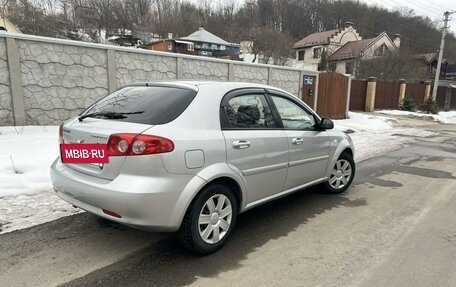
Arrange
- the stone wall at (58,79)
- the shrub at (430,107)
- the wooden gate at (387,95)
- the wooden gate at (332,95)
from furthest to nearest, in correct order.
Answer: the shrub at (430,107) < the wooden gate at (387,95) < the wooden gate at (332,95) < the stone wall at (58,79)

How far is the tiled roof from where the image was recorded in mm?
49575

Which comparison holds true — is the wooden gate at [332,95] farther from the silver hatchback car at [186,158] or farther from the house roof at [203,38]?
the house roof at [203,38]

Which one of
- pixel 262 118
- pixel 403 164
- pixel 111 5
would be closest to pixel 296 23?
pixel 111 5

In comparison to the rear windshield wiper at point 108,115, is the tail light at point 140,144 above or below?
below

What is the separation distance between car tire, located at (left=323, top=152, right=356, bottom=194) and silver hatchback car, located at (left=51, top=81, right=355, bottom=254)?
1.17 meters

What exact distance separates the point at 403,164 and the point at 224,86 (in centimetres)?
576

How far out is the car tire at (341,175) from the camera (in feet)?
17.3

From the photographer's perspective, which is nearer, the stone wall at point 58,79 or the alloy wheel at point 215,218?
the alloy wheel at point 215,218

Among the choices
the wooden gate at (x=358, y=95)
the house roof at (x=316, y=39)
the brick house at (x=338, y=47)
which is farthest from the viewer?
the house roof at (x=316, y=39)

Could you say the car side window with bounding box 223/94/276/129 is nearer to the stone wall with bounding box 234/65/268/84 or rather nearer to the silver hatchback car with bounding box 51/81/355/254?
the silver hatchback car with bounding box 51/81/355/254

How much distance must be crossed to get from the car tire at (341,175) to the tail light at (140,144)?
301 centimetres

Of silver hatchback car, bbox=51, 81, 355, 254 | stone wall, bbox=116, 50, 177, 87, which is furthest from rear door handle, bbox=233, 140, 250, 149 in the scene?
stone wall, bbox=116, 50, 177, 87

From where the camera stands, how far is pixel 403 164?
25.9ft

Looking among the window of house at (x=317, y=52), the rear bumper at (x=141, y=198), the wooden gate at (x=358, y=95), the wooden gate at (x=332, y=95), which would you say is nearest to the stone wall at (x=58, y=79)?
the rear bumper at (x=141, y=198)
